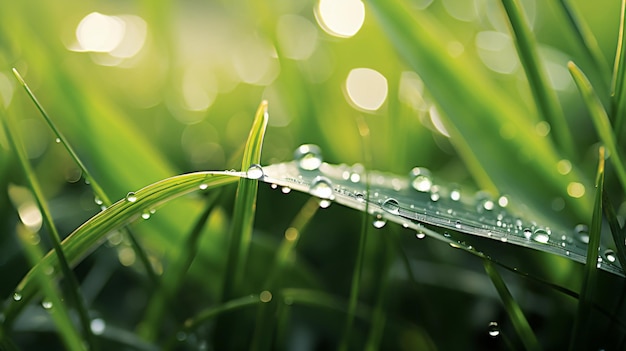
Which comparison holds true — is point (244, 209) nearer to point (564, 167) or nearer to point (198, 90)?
point (564, 167)

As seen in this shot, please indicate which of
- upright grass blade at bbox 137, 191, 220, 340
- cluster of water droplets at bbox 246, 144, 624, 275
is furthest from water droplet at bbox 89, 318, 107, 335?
cluster of water droplets at bbox 246, 144, 624, 275

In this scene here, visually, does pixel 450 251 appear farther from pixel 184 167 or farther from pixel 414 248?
pixel 184 167


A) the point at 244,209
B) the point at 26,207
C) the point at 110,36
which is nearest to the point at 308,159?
the point at 244,209

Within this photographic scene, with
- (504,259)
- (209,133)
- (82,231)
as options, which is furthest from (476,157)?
(209,133)

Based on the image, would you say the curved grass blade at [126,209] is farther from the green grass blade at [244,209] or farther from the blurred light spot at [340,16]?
the blurred light spot at [340,16]

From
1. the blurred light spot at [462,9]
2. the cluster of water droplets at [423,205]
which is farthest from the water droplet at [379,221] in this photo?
the blurred light spot at [462,9]
